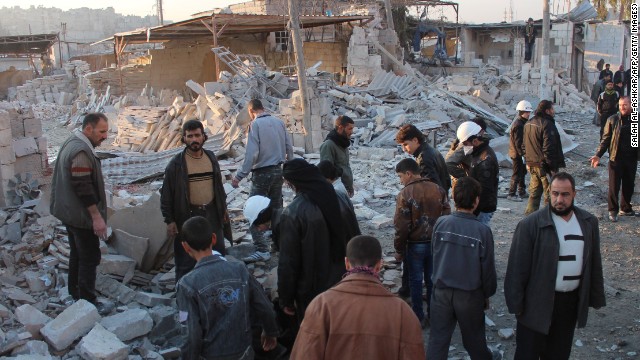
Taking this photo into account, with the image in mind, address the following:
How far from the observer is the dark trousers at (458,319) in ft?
11.7

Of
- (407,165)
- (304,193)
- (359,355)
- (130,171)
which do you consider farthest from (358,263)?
(130,171)

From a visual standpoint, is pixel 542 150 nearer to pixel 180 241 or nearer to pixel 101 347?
pixel 180 241

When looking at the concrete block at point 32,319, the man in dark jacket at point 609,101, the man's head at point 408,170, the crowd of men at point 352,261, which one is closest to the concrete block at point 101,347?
A: the concrete block at point 32,319

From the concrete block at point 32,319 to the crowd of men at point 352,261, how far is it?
42cm

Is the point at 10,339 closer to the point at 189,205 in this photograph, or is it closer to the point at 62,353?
the point at 62,353

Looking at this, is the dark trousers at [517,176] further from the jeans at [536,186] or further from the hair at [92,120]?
the hair at [92,120]

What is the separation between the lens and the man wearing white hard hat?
206 inches

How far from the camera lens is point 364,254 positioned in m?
2.50

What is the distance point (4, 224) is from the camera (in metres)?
6.17

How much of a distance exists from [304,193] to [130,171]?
7.82 meters

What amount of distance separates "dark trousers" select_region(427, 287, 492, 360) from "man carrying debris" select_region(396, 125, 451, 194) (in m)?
1.42

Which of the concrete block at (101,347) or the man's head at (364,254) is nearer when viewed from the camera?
the man's head at (364,254)

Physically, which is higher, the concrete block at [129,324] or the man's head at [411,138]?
the man's head at [411,138]

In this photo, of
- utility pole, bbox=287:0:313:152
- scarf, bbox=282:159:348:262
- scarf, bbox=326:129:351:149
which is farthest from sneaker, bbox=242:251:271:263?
utility pole, bbox=287:0:313:152
